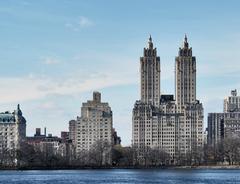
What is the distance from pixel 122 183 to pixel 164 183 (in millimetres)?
6410

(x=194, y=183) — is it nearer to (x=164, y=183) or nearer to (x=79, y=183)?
(x=164, y=183)

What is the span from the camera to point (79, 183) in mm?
132875

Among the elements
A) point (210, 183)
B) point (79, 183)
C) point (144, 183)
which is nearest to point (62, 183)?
point (79, 183)

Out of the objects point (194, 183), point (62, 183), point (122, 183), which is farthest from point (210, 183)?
point (62, 183)

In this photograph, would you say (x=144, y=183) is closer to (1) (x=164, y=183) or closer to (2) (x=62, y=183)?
(1) (x=164, y=183)

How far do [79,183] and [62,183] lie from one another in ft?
8.49

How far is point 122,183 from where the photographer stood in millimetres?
Answer: 133750

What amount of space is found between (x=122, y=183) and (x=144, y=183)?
12.4 feet

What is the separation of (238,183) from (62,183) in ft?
85.6

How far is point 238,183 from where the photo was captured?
424 ft

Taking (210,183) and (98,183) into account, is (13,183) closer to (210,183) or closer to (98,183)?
(98,183)

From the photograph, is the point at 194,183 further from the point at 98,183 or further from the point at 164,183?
the point at 98,183

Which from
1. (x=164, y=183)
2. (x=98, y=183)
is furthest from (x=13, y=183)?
(x=164, y=183)

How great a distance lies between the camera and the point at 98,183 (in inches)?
5276
